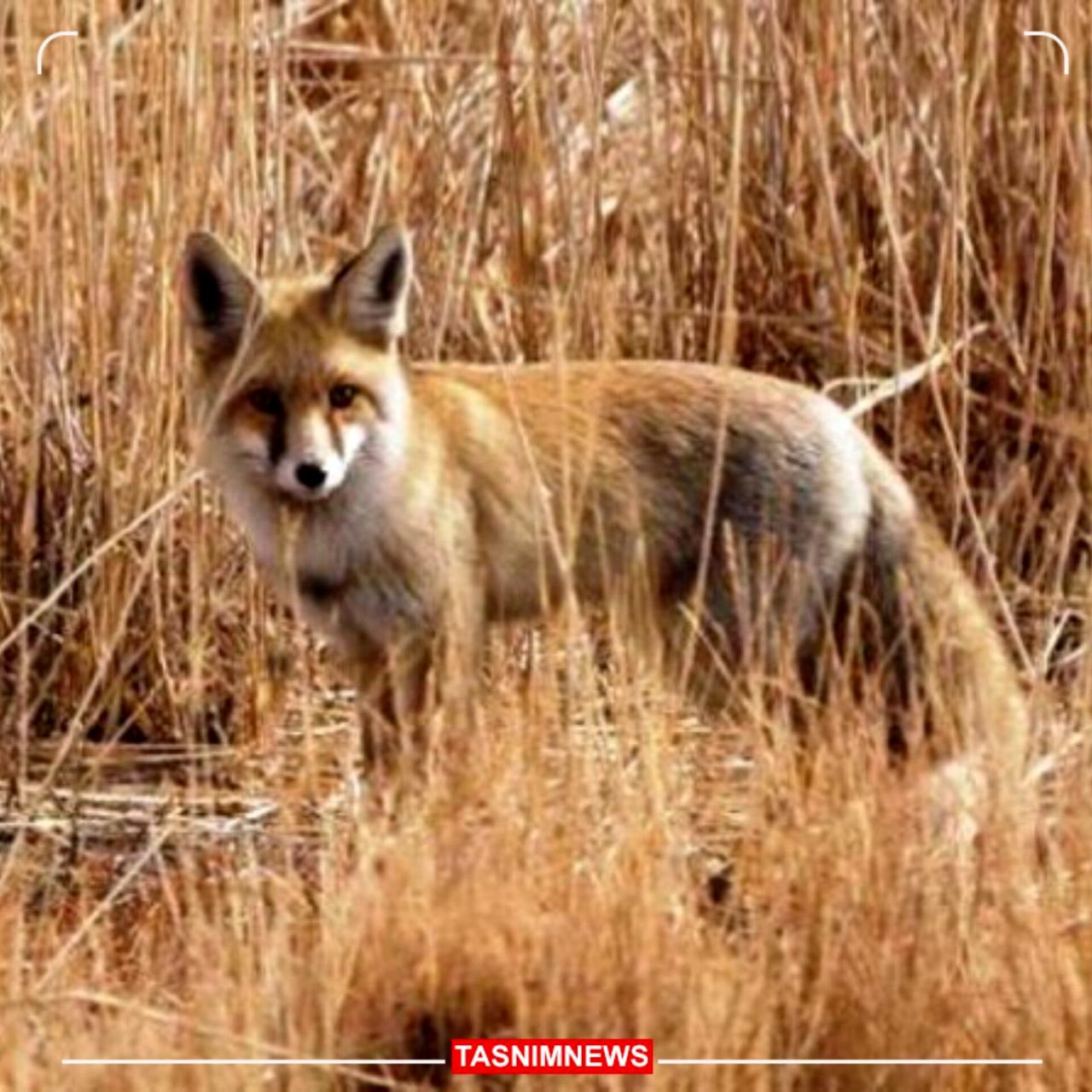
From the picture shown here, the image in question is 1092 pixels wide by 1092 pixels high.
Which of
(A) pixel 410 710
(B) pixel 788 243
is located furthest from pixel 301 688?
(B) pixel 788 243

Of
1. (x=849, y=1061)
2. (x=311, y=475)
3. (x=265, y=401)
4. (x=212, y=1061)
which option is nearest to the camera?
(x=212, y=1061)

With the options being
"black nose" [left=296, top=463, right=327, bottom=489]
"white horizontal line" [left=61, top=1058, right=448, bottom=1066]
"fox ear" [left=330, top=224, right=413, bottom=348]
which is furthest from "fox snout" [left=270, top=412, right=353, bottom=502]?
"white horizontal line" [left=61, top=1058, right=448, bottom=1066]

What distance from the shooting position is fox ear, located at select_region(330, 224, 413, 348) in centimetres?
581

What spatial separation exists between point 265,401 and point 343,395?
4.5 inches

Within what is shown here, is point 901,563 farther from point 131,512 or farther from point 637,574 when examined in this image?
point 131,512

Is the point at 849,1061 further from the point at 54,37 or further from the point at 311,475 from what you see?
the point at 54,37

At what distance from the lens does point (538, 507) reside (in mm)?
5949

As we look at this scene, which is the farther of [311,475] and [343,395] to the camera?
Result: [343,395]

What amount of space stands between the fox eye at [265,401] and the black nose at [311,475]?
159mm

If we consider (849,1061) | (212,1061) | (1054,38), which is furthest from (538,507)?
(212,1061)

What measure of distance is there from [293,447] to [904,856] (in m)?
1.36

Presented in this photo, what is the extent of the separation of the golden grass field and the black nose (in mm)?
253

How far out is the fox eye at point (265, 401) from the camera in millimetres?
5766

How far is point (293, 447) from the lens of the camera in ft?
18.6
